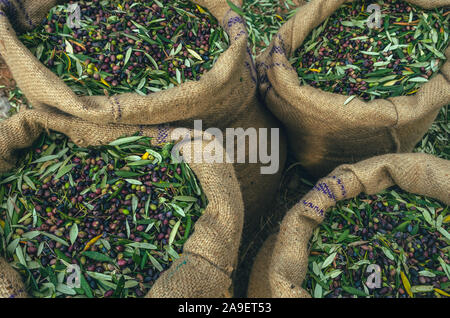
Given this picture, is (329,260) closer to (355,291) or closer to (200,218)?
(355,291)

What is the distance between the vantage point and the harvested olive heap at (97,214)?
1.48 meters

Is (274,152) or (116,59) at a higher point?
(116,59)

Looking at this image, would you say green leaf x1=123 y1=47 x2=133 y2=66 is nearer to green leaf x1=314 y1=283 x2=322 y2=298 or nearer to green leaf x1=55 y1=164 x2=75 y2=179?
green leaf x1=55 y1=164 x2=75 y2=179

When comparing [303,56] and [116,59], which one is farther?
[303,56]

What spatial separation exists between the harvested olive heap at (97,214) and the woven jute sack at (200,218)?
0.21 feet

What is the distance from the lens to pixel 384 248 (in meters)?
1.62

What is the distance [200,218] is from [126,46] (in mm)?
924

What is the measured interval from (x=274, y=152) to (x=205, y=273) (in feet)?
3.32

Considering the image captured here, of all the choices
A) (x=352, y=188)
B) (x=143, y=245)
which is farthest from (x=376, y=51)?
(x=143, y=245)

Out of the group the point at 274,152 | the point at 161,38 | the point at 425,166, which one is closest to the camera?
the point at 425,166

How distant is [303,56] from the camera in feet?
6.69

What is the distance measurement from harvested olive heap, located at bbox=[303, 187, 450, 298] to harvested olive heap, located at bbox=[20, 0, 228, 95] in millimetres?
1030
